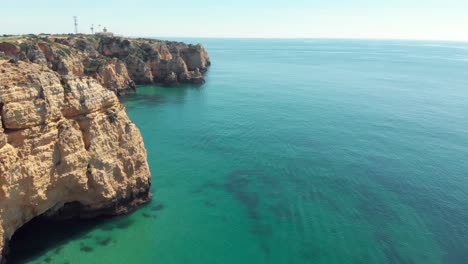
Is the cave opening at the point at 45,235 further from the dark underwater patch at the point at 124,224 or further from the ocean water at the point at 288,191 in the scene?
the dark underwater patch at the point at 124,224

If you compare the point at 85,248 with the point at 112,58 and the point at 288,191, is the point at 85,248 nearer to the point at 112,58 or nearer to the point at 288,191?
the point at 288,191

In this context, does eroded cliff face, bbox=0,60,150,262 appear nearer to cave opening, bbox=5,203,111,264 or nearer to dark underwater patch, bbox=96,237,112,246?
cave opening, bbox=5,203,111,264

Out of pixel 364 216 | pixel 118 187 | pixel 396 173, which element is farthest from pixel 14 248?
pixel 396 173

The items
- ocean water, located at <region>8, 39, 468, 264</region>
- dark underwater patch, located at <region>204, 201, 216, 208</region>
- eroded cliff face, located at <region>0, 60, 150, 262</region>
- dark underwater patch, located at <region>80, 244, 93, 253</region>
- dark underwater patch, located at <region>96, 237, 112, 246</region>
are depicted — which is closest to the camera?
eroded cliff face, located at <region>0, 60, 150, 262</region>

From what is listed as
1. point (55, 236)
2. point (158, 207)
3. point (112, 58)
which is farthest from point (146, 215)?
point (112, 58)

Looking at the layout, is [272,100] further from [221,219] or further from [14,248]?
[14,248]

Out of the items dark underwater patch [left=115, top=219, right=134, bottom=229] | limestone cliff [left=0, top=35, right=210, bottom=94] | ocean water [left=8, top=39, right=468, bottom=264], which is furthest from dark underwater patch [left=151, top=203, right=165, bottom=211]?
limestone cliff [left=0, top=35, right=210, bottom=94]
